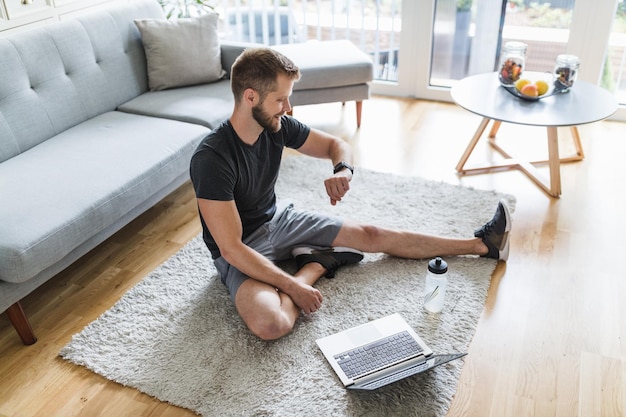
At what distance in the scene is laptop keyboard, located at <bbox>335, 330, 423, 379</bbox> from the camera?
6.08 feet

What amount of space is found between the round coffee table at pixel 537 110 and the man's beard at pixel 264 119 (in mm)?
1199

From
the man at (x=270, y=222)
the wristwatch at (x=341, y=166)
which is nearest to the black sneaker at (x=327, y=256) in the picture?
the man at (x=270, y=222)

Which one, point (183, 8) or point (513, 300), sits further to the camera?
point (183, 8)

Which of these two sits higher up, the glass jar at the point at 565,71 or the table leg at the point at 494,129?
the glass jar at the point at 565,71

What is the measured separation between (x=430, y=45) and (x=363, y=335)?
262 centimetres

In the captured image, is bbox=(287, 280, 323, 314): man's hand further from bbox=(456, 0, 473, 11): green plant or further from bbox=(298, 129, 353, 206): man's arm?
bbox=(456, 0, 473, 11): green plant

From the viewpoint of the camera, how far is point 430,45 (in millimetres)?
4004

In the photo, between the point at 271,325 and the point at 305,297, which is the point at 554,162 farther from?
the point at 271,325

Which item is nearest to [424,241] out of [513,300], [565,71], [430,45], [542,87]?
[513,300]

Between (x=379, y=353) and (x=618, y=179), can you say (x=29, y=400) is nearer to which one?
(x=379, y=353)

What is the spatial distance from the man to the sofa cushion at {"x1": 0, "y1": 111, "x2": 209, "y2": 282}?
451 mm

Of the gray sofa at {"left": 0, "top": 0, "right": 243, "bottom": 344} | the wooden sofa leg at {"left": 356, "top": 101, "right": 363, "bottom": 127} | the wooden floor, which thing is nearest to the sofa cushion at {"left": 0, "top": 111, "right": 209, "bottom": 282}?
the gray sofa at {"left": 0, "top": 0, "right": 243, "bottom": 344}

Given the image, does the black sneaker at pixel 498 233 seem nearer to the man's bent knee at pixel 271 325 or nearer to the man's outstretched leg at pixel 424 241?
the man's outstretched leg at pixel 424 241

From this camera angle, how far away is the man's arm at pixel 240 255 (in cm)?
195
